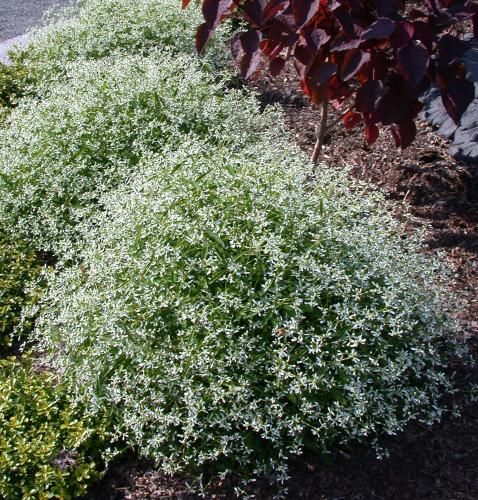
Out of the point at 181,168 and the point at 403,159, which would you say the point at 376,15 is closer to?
the point at 181,168

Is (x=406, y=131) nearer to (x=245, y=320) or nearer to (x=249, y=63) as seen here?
(x=249, y=63)

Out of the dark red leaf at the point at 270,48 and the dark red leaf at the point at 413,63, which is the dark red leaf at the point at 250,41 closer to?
the dark red leaf at the point at 270,48

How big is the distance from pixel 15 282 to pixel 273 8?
69.7 inches

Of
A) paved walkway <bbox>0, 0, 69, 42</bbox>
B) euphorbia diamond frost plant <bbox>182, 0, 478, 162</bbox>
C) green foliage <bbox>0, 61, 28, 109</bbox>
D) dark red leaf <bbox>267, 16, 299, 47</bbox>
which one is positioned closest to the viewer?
euphorbia diamond frost plant <bbox>182, 0, 478, 162</bbox>

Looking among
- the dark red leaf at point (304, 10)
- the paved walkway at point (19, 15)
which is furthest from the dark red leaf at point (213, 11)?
the paved walkway at point (19, 15)

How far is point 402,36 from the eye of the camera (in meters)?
3.12

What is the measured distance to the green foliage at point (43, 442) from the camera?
276 cm

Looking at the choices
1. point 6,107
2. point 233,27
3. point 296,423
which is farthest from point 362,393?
point 233,27

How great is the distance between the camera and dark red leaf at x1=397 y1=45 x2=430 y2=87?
306cm

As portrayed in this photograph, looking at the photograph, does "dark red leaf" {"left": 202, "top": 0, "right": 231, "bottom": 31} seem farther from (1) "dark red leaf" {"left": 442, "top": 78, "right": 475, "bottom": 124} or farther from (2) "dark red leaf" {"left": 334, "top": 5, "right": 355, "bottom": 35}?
(1) "dark red leaf" {"left": 442, "top": 78, "right": 475, "bottom": 124}

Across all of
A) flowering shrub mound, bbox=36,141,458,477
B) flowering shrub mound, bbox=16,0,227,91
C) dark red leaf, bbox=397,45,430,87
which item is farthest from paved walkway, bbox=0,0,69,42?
dark red leaf, bbox=397,45,430,87

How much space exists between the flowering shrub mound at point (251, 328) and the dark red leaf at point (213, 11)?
2.13 feet

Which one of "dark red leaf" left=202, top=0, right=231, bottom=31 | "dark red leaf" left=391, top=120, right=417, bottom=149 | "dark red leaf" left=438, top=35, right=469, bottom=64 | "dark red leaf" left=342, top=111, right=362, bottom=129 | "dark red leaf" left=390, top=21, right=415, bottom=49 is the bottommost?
"dark red leaf" left=342, top=111, right=362, bottom=129

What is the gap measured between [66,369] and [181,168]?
3.22ft
